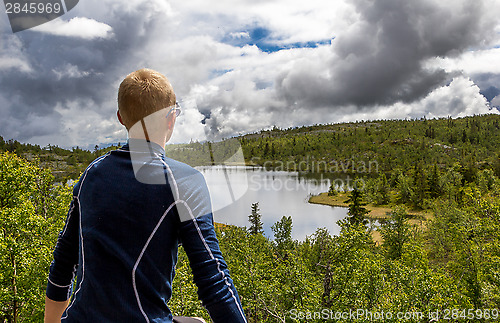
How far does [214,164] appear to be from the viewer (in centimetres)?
205

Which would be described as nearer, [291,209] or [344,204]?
[291,209]

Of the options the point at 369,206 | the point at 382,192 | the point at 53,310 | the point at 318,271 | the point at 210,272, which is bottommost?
the point at 369,206

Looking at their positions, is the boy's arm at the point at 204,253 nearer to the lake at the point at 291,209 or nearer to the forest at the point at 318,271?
the forest at the point at 318,271

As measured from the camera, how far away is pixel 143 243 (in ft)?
4.09

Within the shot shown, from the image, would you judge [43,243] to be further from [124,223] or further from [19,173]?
[124,223]

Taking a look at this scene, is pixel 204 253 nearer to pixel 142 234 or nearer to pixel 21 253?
pixel 142 234

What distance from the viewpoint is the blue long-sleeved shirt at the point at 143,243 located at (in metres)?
1.23

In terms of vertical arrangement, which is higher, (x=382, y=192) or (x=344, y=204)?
(x=382, y=192)

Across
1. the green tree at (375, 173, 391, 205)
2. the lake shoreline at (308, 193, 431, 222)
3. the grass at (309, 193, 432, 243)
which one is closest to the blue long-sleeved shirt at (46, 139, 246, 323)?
the grass at (309, 193, 432, 243)

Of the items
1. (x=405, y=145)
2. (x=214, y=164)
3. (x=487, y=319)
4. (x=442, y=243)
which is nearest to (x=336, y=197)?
(x=442, y=243)

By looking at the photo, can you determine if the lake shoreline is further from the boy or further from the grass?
the boy

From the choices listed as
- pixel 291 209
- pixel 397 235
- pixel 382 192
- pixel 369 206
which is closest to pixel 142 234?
pixel 397 235

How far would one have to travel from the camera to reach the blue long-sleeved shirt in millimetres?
1231

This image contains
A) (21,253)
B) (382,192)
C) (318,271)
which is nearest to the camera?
(21,253)
